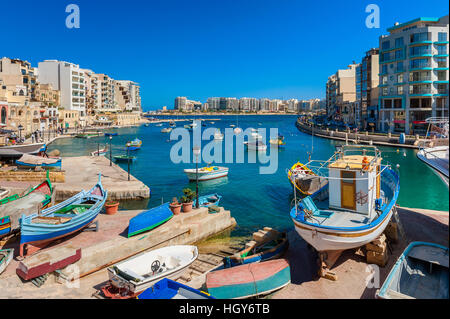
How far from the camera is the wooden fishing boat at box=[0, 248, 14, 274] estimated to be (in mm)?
10834

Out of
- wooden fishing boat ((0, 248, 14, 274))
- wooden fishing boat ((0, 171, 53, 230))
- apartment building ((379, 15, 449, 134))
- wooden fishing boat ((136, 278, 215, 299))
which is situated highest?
apartment building ((379, 15, 449, 134))

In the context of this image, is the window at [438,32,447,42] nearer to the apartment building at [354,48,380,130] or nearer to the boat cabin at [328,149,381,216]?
the apartment building at [354,48,380,130]

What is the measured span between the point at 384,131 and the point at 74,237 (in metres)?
62.8

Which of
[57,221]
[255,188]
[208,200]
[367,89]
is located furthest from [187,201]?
[367,89]

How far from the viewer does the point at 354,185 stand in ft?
39.0

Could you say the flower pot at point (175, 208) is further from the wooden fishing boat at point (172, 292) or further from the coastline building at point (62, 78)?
the coastline building at point (62, 78)

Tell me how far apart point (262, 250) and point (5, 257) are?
9.14 m

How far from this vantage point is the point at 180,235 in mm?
14625

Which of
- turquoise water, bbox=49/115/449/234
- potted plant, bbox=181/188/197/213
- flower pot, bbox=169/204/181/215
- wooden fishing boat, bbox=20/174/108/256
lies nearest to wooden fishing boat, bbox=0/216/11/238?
wooden fishing boat, bbox=20/174/108/256

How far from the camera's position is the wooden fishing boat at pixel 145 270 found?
9.77m

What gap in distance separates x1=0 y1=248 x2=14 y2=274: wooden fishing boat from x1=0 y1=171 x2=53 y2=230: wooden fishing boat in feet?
7.04

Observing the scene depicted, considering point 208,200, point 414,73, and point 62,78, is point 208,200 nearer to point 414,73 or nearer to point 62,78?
point 414,73

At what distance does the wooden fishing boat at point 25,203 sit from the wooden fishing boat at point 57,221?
131cm

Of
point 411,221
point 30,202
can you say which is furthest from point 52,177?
point 411,221
